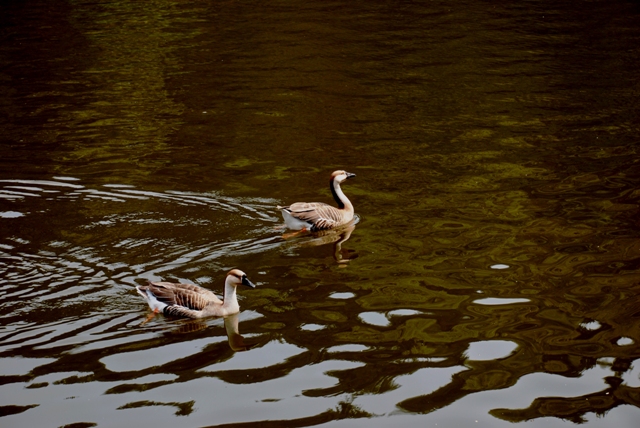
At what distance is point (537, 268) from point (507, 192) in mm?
3548

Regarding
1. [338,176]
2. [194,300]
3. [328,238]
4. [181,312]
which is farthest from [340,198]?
[181,312]

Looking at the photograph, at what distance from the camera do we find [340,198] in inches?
618

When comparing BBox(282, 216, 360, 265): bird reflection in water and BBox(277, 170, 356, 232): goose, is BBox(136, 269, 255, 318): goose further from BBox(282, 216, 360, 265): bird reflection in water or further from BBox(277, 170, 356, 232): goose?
BBox(277, 170, 356, 232): goose

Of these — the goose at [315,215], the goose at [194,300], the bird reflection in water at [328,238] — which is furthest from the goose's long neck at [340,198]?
the goose at [194,300]

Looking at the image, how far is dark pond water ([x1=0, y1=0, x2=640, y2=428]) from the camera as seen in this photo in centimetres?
987

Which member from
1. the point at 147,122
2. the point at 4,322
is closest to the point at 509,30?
the point at 147,122

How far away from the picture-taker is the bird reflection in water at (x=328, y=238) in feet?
47.1

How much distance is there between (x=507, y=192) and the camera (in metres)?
16.4

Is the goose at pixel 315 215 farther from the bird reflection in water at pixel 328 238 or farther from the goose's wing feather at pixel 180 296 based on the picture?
the goose's wing feather at pixel 180 296

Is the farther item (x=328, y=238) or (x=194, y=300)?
(x=328, y=238)

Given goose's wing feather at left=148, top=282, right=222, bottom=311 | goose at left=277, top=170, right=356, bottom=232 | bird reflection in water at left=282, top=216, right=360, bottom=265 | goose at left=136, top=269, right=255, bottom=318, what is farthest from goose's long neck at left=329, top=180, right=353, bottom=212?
goose's wing feather at left=148, top=282, right=222, bottom=311

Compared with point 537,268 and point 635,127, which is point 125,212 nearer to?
point 537,268

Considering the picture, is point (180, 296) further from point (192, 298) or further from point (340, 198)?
point (340, 198)

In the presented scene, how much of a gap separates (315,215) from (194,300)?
3.87 m
